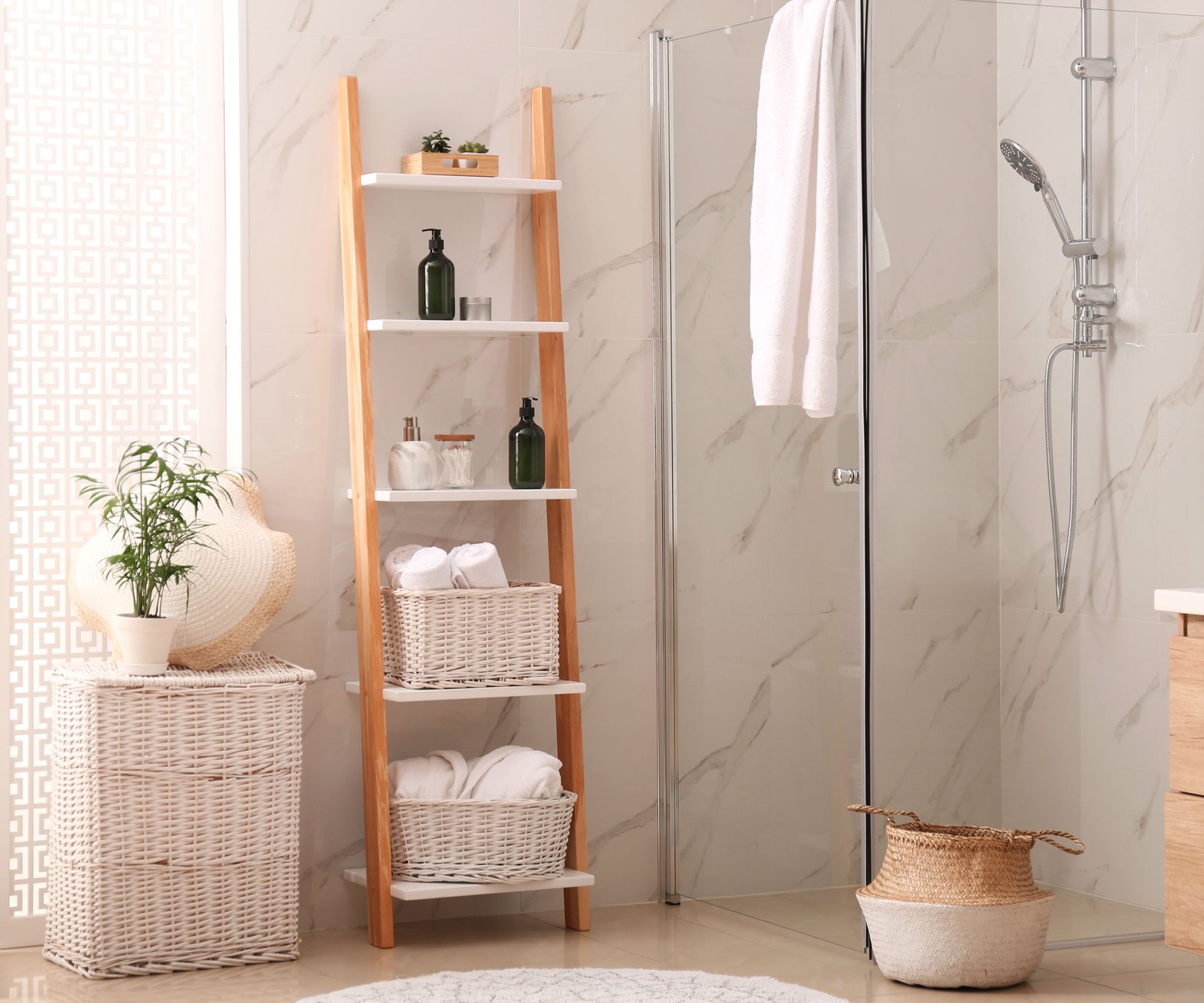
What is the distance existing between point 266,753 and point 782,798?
101 centimetres

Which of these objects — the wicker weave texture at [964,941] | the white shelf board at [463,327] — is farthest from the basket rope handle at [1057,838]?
the white shelf board at [463,327]

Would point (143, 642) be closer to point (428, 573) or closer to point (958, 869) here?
point (428, 573)

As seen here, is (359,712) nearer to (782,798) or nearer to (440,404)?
(440,404)

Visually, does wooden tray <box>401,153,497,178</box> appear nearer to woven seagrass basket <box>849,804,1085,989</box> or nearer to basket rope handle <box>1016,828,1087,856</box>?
woven seagrass basket <box>849,804,1085,989</box>

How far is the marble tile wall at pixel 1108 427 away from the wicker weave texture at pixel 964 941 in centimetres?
24

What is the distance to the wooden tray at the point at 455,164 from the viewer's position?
3.25m

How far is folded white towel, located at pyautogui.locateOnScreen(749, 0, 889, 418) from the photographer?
2.99 m

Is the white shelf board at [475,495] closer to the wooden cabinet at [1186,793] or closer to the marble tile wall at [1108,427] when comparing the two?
the marble tile wall at [1108,427]

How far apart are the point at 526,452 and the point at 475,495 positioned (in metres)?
0.15

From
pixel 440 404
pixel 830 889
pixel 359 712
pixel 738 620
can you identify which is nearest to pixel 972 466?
pixel 738 620

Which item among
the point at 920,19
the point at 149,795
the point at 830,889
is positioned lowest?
the point at 830,889

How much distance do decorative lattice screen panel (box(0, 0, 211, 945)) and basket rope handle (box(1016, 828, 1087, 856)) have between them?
5.84 feet

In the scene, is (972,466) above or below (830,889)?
above

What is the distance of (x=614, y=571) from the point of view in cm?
355
